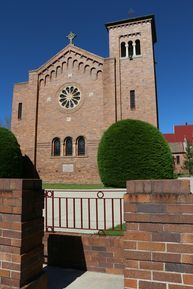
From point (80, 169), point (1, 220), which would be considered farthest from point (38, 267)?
point (80, 169)

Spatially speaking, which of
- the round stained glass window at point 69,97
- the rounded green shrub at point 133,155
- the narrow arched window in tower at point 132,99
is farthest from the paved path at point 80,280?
the round stained glass window at point 69,97

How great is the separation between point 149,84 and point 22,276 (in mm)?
22058

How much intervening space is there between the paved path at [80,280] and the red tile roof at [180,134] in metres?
59.1

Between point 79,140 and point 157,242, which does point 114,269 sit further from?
point 79,140

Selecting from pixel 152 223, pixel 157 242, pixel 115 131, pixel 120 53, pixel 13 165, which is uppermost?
pixel 120 53

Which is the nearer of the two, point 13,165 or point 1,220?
point 1,220

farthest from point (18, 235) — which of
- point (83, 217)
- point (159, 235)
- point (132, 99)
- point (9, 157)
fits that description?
point (132, 99)

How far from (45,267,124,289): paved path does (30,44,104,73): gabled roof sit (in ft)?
73.4

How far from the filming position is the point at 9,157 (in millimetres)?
20062

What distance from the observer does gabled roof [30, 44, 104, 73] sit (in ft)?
82.0

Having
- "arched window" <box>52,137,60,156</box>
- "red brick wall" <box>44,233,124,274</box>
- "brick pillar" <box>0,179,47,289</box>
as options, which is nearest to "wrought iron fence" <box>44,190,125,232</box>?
"red brick wall" <box>44,233,124,274</box>

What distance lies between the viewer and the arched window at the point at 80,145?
24578 millimetres

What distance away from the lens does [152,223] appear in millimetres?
2801

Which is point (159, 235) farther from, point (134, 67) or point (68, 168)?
point (134, 67)
